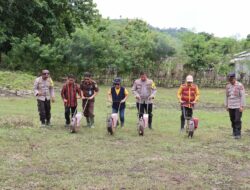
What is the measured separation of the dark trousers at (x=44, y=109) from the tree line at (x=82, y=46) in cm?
2045

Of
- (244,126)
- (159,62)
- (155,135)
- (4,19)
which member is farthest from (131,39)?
(155,135)

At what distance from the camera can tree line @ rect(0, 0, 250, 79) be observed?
35844 mm

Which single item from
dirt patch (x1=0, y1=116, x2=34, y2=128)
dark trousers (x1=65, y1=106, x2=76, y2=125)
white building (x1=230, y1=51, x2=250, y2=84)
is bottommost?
dirt patch (x1=0, y1=116, x2=34, y2=128)

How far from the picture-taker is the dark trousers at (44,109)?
48.2 feet

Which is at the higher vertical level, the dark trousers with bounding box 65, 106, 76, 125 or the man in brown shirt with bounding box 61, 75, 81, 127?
the man in brown shirt with bounding box 61, 75, 81, 127

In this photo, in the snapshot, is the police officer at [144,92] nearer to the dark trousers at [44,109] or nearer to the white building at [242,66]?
the dark trousers at [44,109]

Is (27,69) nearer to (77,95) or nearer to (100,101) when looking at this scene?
(100,101)

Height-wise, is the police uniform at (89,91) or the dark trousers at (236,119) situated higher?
the police uniform at (89,91)

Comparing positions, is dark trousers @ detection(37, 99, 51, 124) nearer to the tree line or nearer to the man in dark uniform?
the man in dark uniform

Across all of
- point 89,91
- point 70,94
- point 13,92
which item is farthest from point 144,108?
point 13,92

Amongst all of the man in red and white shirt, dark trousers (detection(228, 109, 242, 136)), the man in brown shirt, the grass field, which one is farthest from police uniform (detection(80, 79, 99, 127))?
dark trousers (detection(228, 109, 242, 136))

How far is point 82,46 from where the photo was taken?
35.2 m

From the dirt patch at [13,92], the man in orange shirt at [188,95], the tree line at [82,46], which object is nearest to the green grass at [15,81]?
the dirt patch at [13,92]

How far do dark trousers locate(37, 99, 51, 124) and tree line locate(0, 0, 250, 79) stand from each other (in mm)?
20451
